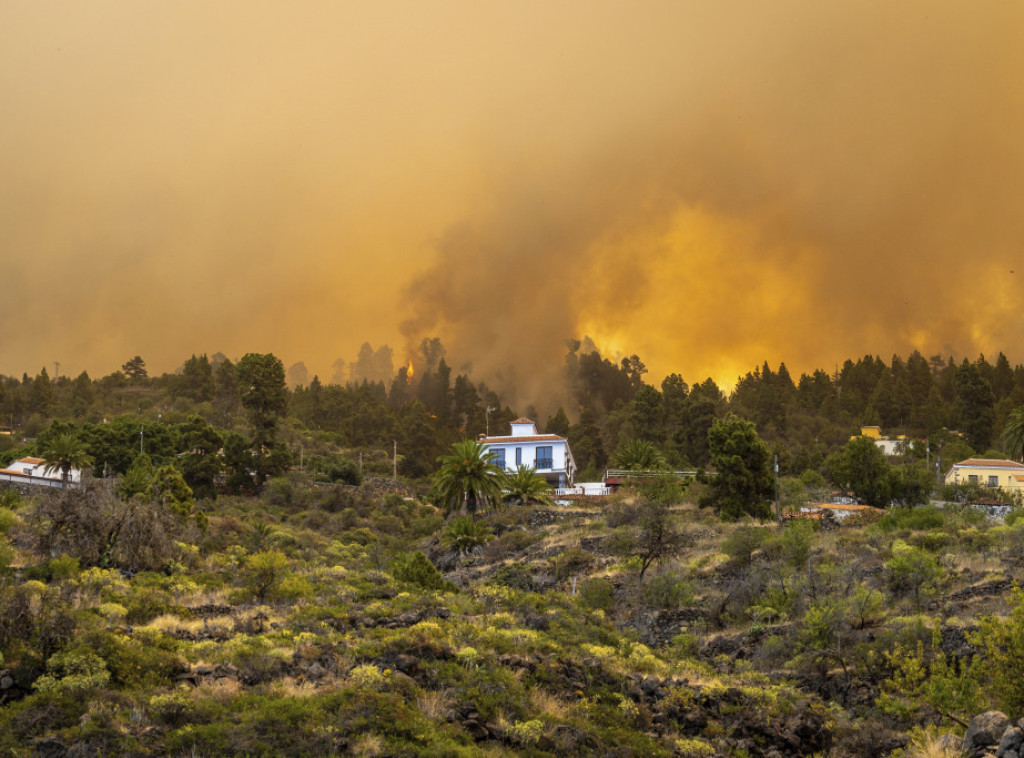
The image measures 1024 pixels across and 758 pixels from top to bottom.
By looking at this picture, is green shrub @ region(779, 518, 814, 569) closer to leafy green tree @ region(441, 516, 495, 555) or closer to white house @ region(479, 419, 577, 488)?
leafy green tree @ region(441, 516, 495, 555)

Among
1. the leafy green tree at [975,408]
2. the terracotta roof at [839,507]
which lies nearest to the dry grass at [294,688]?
the terracotta roof at [839,507]

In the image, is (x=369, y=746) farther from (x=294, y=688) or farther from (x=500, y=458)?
(x=500, y=458)

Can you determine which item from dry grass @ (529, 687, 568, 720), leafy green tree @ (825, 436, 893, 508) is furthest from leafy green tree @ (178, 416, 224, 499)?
dry grass @ (529, 687, 568, 720)

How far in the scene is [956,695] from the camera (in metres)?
17.1

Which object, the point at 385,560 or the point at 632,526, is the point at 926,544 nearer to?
the point at 632,526

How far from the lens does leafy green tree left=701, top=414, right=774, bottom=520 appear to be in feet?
154

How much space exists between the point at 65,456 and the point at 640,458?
42409mm

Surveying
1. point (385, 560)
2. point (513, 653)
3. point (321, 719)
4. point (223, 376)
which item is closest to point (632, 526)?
point (385, 560)

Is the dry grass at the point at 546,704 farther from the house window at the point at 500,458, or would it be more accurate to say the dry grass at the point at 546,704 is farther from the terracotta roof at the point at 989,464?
the terracotta roof at the point at 989,464

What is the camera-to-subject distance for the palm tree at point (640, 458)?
67.4m

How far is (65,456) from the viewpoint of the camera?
60.5m

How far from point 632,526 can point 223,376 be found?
240 feet

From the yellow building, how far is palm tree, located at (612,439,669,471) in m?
21.3

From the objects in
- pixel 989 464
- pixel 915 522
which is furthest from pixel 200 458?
pixel 989 464
